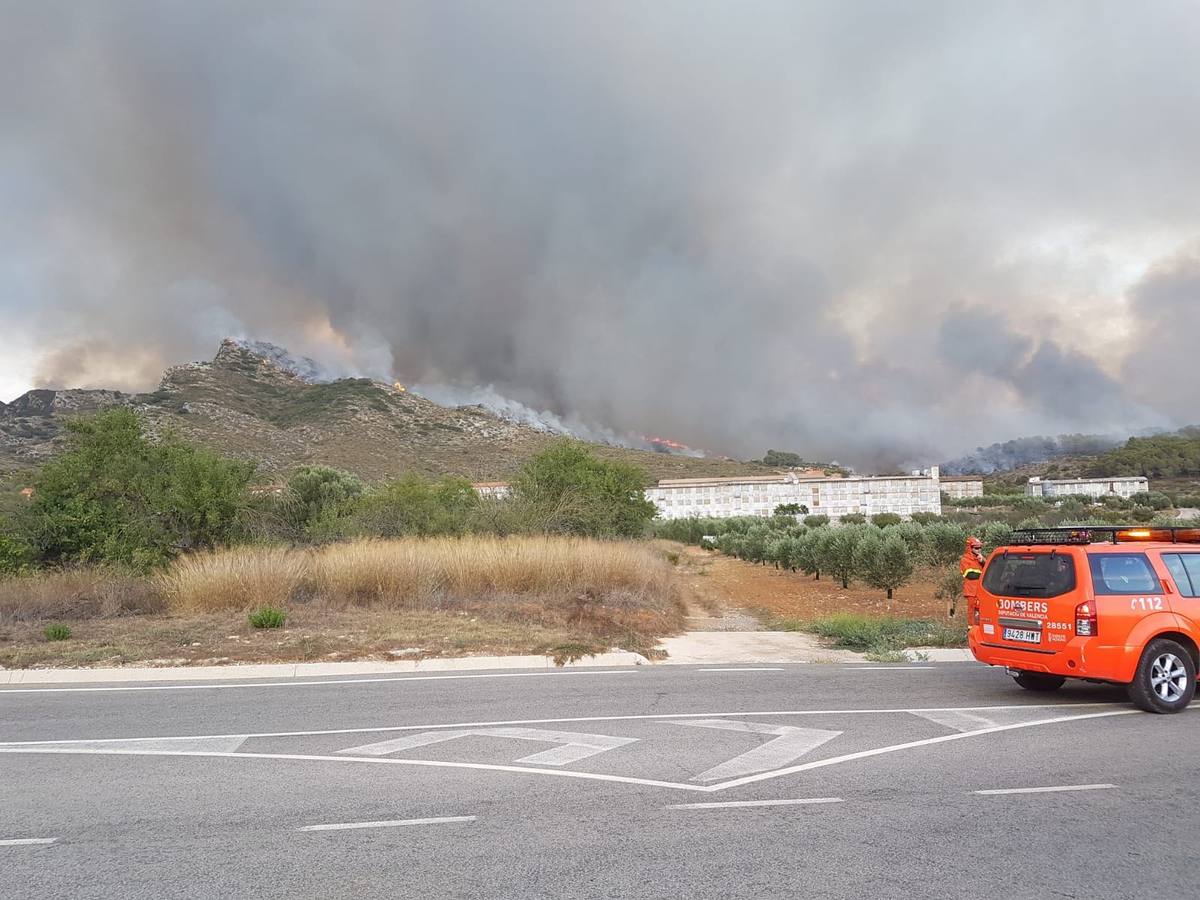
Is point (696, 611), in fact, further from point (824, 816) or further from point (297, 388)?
point (297, 388)

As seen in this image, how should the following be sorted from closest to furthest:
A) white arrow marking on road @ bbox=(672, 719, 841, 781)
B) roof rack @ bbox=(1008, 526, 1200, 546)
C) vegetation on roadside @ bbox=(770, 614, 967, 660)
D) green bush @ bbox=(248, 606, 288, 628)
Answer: white arrow marking on road @ bbox=(672, 719, 841, 781) → roof rack @ bbox=(1008, 526, 1200, 546) → vegetation on roadside @ bbox=(770, 614, 967, 660) → green bush @ bbox=(248, 606, 288, 628)

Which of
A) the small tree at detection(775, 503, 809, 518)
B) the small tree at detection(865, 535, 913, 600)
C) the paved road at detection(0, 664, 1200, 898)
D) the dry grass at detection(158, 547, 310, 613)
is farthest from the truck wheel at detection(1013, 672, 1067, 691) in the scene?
the small tree at detection(775, 503, 809, 518)

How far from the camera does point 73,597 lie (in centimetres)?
1634

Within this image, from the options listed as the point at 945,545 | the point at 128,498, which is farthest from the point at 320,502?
the point at 945,545

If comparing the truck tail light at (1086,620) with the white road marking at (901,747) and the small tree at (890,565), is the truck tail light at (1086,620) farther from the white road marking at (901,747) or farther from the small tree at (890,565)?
the small tree at (890,565)

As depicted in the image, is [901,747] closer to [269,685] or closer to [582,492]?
[269,685]

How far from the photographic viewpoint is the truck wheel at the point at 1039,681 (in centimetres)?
960

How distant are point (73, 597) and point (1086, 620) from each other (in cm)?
1823

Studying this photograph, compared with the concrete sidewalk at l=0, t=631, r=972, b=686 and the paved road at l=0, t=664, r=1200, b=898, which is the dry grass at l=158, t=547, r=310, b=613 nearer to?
the concrete sidewalk at l=0, t=631, r=972, b=686

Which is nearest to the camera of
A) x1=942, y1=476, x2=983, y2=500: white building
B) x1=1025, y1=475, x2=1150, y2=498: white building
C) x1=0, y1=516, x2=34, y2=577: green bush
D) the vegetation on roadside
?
the vegetation on roadside

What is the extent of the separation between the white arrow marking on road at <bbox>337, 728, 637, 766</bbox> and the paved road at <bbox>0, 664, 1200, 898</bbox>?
46 mm

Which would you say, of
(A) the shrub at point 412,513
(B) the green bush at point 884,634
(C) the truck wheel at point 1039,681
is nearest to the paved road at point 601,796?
(C) the truck wheel at point 1039,681

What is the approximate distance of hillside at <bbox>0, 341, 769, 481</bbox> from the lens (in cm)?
7612

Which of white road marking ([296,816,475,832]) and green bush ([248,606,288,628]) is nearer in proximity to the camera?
white road marking ([296,816,475,832])
